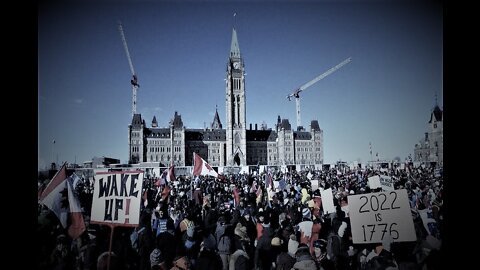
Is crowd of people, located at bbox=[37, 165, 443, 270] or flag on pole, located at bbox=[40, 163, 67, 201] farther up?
flag on pole, located at bbox=[40, 163, 67, 201]

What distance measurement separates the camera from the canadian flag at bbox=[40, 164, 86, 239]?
233 inches

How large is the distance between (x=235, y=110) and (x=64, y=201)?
255ft

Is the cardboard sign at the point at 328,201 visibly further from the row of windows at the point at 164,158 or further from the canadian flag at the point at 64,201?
the row of windows at the point at 164,158

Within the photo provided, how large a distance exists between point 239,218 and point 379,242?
11.9ft

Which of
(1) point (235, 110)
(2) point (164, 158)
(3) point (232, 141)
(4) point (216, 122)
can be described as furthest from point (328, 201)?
(4) point (216, 122)

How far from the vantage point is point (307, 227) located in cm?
733

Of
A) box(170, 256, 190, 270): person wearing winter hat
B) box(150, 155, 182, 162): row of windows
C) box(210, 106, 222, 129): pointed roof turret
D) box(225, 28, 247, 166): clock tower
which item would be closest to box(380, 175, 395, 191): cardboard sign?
box(170, 256, 190, 270): person wearing winter hat

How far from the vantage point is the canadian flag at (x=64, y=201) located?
233 inches

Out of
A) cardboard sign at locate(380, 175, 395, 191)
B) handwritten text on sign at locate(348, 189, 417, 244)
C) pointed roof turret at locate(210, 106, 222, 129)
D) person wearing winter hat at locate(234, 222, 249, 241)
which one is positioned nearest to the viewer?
handwritten text on sign at locate(348, 189, 417, 244)

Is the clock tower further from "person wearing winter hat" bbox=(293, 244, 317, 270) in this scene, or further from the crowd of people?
"person wearing winter hat" bbox=(293, 244, 317, 270)

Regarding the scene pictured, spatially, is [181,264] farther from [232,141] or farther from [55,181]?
[232,141]
